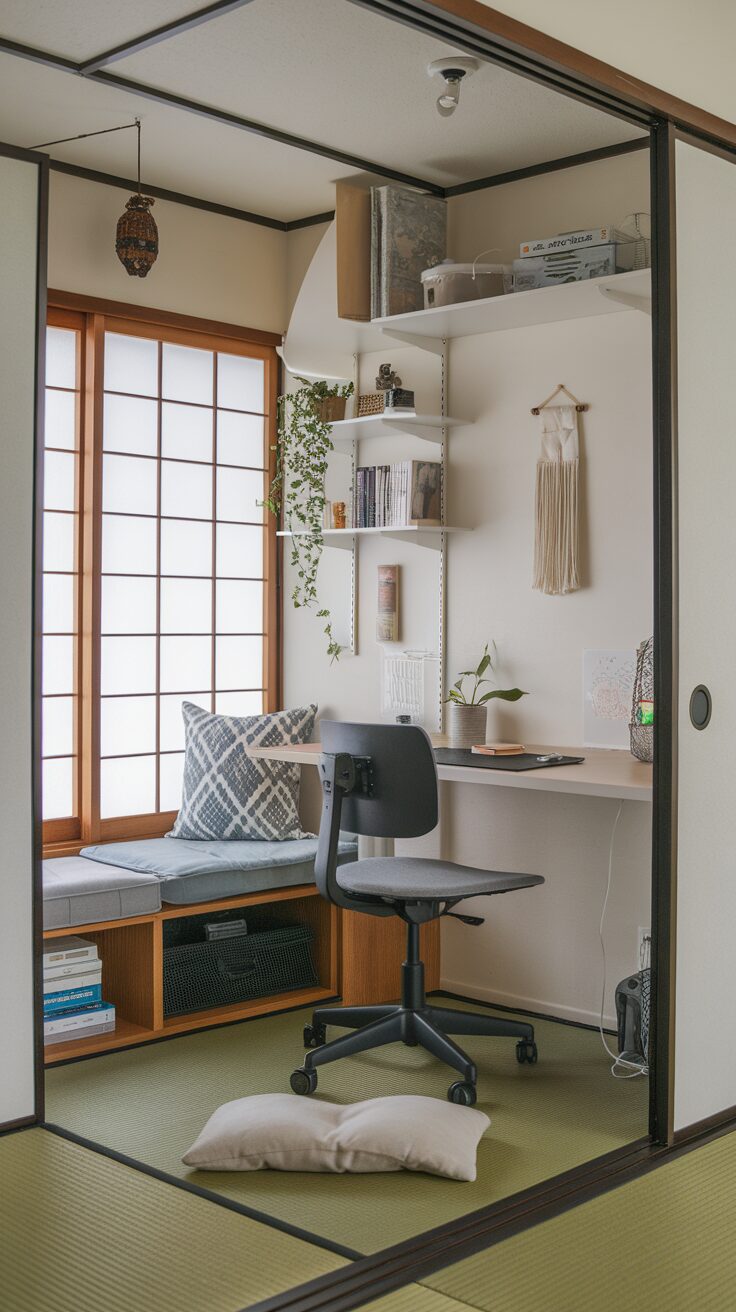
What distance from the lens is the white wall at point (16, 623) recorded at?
3195mm

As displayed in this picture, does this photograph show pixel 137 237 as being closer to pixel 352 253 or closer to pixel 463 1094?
pixel 352 253

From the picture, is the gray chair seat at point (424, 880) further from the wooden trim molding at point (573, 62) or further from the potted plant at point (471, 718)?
the wooden trim molding at point (573, 62)

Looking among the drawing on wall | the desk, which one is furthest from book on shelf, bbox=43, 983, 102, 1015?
the drawing on wall

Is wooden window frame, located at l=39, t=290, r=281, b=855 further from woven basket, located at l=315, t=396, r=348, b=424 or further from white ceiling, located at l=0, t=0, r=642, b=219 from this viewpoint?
woven basket, located at l=315, t=396, r=348, b=424

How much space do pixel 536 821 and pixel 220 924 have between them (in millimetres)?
1068

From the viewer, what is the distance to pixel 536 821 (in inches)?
172

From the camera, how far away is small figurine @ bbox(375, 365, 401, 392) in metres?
4.74

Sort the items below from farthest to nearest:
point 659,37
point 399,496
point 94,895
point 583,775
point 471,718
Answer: point 399,496
point 471,718
point 94,895
point 583,775
point 659,37

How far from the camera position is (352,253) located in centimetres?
454

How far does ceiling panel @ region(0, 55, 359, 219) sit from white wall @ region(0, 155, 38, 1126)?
2.56 feet

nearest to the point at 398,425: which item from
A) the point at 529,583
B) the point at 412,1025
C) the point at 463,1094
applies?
the point at 529,583

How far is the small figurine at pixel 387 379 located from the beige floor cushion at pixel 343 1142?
253 cm

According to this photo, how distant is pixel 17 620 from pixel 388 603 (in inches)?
70.4

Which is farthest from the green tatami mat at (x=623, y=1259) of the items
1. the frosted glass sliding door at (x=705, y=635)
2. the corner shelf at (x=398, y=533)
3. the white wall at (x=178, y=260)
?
the white wall at (x=178, y=260)
